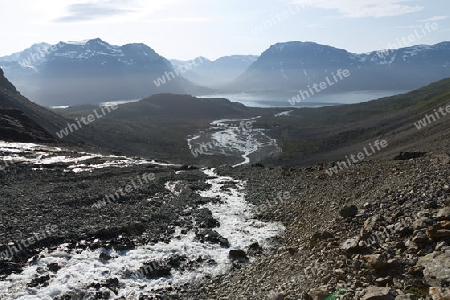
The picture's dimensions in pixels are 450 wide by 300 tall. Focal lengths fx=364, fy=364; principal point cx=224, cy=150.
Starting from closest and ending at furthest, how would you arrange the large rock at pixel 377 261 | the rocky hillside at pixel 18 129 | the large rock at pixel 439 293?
the large rock at pixel 439 293 → the large rock at pixel 377 261 → the rocky hillside at pixel 18 129

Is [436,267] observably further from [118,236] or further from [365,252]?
[118,236]

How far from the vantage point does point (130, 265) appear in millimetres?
19609

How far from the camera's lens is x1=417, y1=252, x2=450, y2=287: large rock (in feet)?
35.9

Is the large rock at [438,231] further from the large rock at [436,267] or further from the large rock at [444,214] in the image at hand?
the large rock at [436,267]

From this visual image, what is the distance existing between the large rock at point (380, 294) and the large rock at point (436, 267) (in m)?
1.31

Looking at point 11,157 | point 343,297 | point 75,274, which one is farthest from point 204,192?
point 11,157

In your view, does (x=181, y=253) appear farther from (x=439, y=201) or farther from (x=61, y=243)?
(x=439, y=201)

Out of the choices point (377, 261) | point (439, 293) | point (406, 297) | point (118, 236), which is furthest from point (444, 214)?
point (118, 236)

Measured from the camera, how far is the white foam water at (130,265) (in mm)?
16703

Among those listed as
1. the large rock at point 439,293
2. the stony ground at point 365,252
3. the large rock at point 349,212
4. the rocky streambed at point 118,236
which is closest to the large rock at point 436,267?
the stony ground at point 365,252

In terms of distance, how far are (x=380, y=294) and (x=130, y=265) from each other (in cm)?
1317

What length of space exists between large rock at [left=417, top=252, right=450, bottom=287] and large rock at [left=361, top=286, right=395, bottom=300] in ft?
4.30

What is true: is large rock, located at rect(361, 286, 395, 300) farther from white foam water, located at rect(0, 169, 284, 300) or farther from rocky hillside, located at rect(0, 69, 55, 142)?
rocky hillside, located at rect(0, 69, 55, 142)

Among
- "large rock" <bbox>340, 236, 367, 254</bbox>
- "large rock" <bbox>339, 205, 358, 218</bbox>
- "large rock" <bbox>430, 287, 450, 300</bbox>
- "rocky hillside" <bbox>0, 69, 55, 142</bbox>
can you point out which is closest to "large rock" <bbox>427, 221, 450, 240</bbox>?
"large rock" <bbox>340, 236, 367, 254</bbox>
